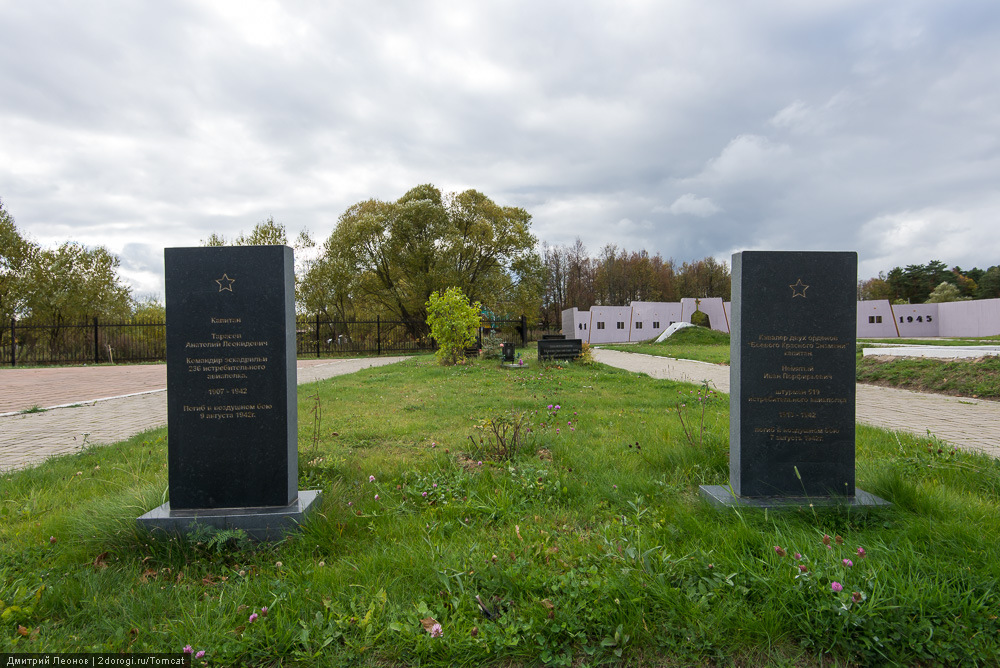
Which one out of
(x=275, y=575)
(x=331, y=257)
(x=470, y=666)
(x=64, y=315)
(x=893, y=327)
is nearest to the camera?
(x=470, y=666)

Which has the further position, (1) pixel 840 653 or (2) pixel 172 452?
(2) pixel 172 452

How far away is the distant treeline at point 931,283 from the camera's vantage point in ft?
168

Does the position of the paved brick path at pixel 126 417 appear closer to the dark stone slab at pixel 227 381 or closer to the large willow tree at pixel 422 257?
the dark stone slab at pixel 227 381

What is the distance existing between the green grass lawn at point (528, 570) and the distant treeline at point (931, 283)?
2562 inches

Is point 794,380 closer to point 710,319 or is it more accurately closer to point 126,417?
point 126,417

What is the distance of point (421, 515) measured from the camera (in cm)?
294

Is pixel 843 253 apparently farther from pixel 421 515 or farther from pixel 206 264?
pixel 206 264

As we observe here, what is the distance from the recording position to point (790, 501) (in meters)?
2.94

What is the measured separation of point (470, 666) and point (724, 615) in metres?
1.06

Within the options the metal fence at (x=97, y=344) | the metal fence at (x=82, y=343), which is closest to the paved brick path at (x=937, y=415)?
the metal fence at (x=97, y=344)

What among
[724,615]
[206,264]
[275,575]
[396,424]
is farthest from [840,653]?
[396,424]

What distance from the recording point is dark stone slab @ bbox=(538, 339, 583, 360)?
15.2 m

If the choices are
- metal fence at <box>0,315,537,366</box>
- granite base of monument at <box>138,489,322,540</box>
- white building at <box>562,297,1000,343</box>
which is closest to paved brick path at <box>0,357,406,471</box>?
granite base of monument at <box>138,489,322,540</box>

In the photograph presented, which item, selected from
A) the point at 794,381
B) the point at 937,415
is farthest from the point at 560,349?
the point at 794,381
